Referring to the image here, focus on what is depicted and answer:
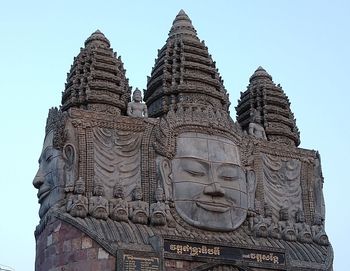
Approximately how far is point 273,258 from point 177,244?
3350 mm

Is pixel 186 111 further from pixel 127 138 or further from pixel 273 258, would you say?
pixel 273 258

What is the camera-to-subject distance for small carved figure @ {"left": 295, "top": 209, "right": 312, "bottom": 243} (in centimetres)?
2548

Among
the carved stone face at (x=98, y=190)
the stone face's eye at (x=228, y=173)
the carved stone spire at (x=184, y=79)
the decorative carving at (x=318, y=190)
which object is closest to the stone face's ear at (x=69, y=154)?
the carved stone face at (x=98, y=190)

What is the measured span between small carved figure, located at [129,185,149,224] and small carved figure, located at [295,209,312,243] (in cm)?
550

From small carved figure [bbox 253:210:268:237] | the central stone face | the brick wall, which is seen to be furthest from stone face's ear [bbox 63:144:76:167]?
small carved figure [bbox 253:210:268:237]

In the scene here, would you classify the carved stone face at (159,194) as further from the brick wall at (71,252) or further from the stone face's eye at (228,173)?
the brick wall at (71,252)

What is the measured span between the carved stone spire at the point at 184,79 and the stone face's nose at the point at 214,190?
2.69 metres

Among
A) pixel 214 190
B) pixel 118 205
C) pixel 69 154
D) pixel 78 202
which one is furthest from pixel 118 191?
pixel 214 190

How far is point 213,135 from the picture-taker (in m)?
24.6

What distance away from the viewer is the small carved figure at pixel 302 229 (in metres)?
25.5

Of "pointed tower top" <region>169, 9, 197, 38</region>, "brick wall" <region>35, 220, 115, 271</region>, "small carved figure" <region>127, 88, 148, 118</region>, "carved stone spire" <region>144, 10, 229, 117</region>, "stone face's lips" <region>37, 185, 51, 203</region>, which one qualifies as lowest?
"brick wall" <region>35, 220, 115, 271</region>

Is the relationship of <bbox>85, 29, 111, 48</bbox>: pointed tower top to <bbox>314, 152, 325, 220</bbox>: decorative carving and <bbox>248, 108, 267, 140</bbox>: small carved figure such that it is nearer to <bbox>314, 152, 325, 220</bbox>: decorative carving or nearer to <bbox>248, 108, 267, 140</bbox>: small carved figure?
<bbox>248, 108, 267, 140</bbox>: small carved figure

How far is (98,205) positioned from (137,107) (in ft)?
12.9

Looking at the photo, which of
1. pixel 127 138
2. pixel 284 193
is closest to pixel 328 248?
pixel 284 193
